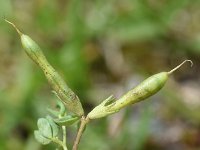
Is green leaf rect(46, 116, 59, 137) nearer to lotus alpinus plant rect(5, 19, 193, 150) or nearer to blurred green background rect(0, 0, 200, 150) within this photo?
lotus alpinus plant rect(5, 19, 193, 150)

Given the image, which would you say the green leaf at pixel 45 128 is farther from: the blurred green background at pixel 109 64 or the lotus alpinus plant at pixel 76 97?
the blurred green background at pixel 109 64

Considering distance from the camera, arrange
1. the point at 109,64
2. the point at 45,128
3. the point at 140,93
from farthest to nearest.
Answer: the point at 109,64, the point at 45,128, the point at 140,93

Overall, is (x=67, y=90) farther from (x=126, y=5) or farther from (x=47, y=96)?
(x=126, y=5)

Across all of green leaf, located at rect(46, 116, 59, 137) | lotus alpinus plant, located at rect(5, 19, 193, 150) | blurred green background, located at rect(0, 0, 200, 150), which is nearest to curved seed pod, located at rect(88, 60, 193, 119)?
lotus alpinus plant, located at rect(5, 19, 193, 150)

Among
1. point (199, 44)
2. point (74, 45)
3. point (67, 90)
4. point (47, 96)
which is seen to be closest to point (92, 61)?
point (74, 45)

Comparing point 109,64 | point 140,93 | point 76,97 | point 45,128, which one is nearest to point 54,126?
point 45,128

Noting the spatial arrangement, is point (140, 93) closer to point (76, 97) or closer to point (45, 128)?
point (76, 97)
